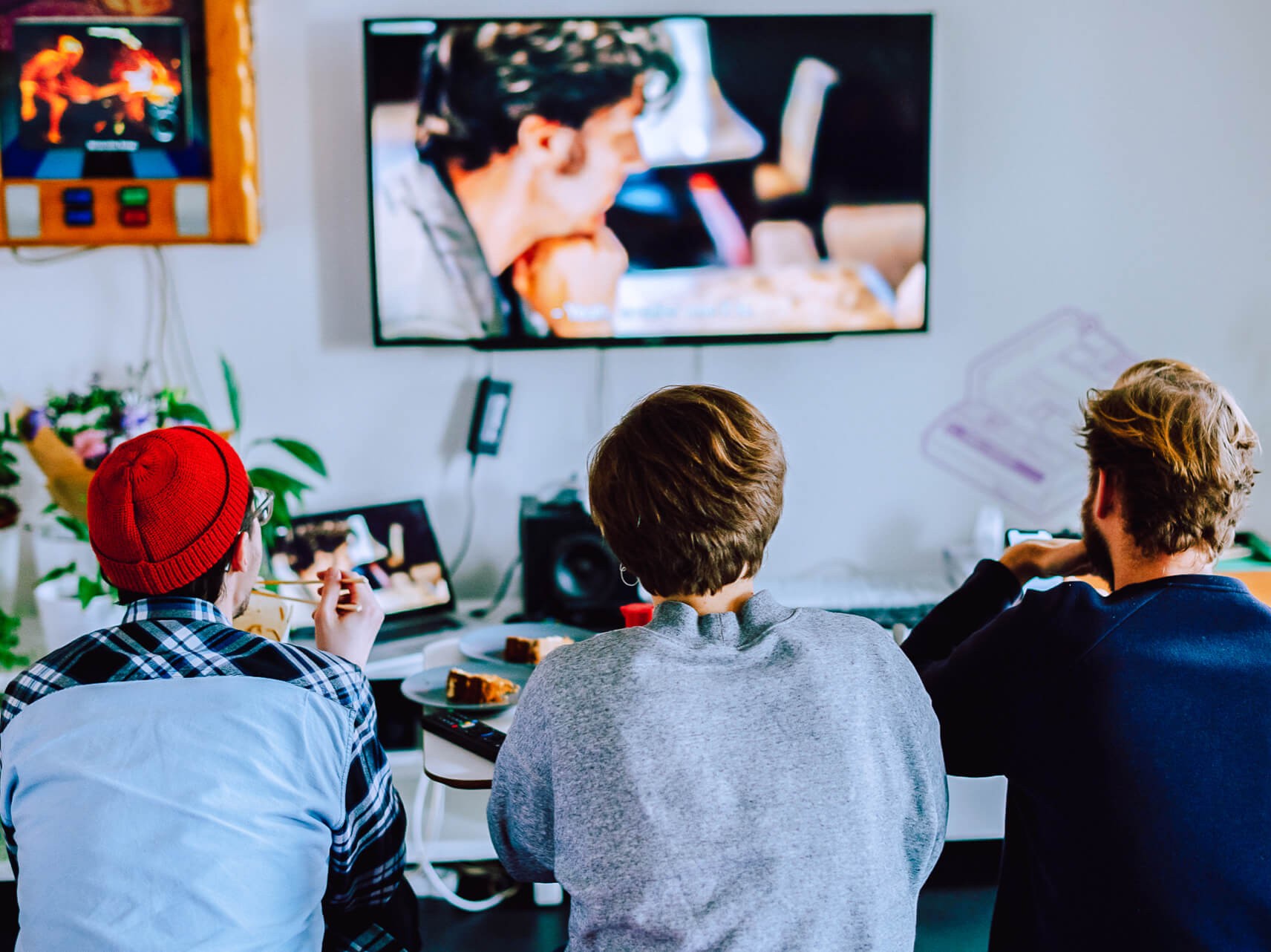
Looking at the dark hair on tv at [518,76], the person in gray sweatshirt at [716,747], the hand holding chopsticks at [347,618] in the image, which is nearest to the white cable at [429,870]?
the hand holding chopsticks at [347,618]

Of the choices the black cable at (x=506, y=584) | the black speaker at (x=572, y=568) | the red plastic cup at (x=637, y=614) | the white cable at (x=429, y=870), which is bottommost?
the white cable at (x=429, y=870)

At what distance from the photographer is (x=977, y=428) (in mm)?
2641

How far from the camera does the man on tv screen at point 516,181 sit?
231cm

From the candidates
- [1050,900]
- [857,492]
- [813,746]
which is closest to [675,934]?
[813,746]

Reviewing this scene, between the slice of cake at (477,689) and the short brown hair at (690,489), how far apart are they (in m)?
0.51

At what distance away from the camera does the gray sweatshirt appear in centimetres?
90

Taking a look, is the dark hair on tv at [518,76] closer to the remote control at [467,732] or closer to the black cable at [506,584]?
the black cable at [506,584]

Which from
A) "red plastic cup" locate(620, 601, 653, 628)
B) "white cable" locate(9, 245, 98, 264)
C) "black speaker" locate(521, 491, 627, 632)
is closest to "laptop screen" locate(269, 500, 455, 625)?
"black speaker" locate(521, 491, 627, 632)

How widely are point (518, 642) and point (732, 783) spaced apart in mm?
823

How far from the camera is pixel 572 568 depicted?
2324mm

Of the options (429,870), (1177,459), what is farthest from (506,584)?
(1177,459)

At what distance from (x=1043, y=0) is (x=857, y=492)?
1.22 m

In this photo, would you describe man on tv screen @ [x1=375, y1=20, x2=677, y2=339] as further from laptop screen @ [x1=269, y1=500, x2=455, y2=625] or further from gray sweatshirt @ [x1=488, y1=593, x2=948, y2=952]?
gray sweatshirt @ [x1=488, y1=593, x2=948, y2=952]

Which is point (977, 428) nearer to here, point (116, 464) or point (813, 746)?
point (813, 746)
